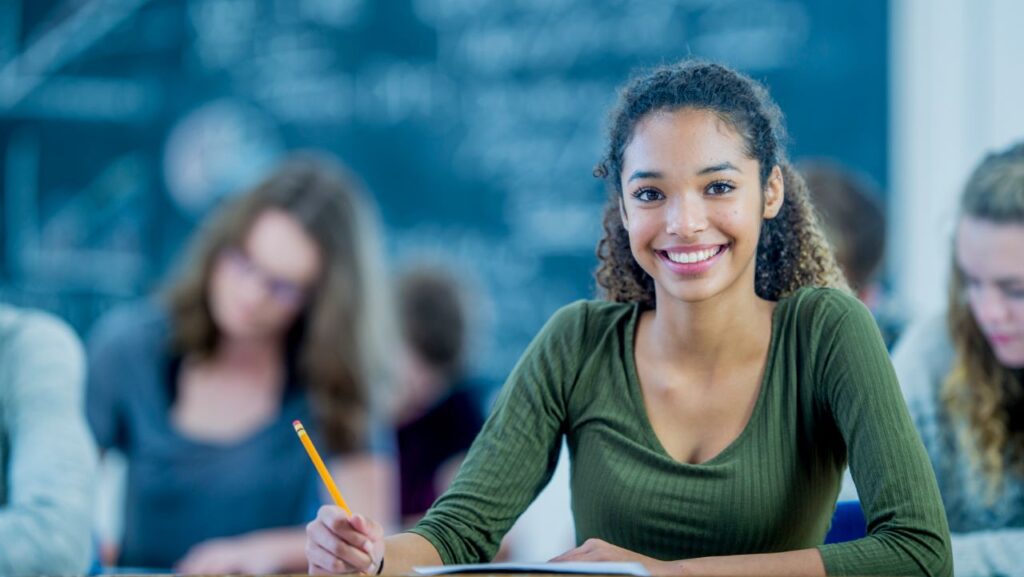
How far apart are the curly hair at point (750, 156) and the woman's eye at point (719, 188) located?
54 millimetres

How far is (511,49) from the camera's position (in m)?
3.73

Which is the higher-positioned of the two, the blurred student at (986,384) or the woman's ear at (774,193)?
the woman's ear at (774,193)

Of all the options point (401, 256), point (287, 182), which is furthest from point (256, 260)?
point (401, 256)

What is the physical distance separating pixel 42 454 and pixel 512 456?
30.4 inches

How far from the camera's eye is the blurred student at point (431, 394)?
3.18m

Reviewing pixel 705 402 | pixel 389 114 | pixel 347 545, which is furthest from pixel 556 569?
pixel 389 114

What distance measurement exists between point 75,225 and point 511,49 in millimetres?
1561

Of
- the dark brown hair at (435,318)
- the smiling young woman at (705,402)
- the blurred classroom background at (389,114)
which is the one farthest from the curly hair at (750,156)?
the blurred classroom background at (389,114)

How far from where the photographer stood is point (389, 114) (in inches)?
149

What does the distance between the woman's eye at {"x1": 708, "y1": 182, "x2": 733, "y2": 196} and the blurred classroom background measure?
231 cm

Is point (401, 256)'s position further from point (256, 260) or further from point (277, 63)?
point (256, 260)

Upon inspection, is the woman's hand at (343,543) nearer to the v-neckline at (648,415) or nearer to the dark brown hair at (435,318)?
the v-neckline at (648,415)

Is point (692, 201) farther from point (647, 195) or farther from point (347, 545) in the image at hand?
point (347, 545)

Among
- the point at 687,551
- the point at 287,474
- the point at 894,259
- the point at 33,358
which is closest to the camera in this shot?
the point at 687,551
